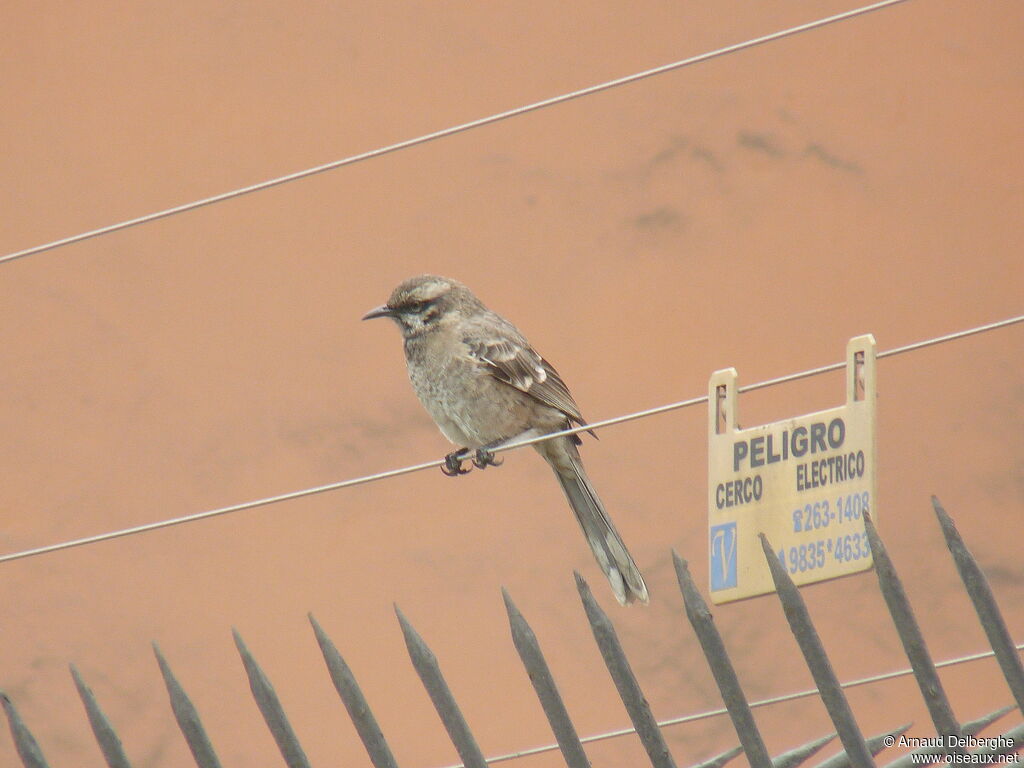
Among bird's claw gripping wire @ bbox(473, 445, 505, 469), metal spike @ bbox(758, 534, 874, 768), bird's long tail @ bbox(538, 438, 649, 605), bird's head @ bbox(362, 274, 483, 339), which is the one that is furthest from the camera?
bird's head @ bbox(362, 274, 483, 339)

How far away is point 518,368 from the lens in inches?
239

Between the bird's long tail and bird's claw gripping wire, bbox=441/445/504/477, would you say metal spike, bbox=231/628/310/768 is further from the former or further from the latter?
bird's claw gripping wire, bbox=441/445/504/477

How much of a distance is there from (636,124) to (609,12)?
Answer: 1.91ft

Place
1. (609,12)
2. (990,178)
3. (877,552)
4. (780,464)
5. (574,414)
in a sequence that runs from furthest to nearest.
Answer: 1. (609,12)
2. (990,178)
3. (574,414)
4. (780,464)
5. (877,552)

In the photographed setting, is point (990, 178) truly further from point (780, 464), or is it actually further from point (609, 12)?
point (780, 464)

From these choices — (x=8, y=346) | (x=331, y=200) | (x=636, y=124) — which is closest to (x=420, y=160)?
(x=331, y=200)

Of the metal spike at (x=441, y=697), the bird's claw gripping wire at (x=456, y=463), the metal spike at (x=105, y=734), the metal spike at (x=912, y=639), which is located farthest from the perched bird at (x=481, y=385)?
the metal spike at (x=912, y=639)

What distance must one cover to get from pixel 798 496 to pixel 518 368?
2815 millimetres

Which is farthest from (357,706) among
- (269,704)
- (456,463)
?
(456,463)

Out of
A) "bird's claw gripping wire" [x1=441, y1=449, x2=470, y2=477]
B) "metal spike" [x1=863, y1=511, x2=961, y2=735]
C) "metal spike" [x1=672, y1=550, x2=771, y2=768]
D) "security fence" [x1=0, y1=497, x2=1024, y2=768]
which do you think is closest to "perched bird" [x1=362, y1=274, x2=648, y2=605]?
"bird's claw gripping wire" [x1=441, y1=449, x2=470, y2=477]

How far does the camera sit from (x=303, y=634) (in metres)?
6.87

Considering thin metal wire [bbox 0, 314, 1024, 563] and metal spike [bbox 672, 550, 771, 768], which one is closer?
metal spike [bbox 672, 550, 771, 768]

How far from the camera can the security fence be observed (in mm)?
3002

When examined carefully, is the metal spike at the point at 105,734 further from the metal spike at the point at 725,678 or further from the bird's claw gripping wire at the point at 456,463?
the bird's claw gripping wire at the point at 456,463
